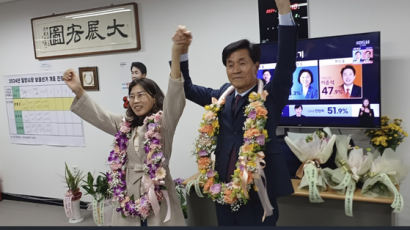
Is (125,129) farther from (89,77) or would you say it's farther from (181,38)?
(89,77)

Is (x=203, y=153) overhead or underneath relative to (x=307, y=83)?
underneath

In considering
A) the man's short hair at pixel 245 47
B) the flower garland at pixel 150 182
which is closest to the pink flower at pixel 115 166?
the flower garland at pixel 150 182

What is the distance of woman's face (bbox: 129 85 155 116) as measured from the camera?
5.64 ft

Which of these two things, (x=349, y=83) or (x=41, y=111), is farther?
(x=41, y=111)

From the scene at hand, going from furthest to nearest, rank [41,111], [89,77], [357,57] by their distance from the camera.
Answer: [41,111] < [89,77] < [357,57]

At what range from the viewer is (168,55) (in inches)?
131

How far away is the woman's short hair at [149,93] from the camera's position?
1.73 m

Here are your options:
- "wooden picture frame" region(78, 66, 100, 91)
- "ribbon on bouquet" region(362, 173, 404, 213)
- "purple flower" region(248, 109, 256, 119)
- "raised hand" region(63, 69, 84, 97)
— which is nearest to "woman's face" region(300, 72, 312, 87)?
"ribbon on bouquet" region(362, 173, 404, 213)

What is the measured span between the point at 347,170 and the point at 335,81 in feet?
2.20

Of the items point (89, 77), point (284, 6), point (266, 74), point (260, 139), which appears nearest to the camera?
point (284, 6)

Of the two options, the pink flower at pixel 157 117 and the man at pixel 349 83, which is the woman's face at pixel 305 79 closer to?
the man at pixel 349 83

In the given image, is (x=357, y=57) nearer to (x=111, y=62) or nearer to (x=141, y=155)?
(x=141, y=155)

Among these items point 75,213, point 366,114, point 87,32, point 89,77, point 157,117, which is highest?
point 87,32

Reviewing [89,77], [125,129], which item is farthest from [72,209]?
[125,129]
